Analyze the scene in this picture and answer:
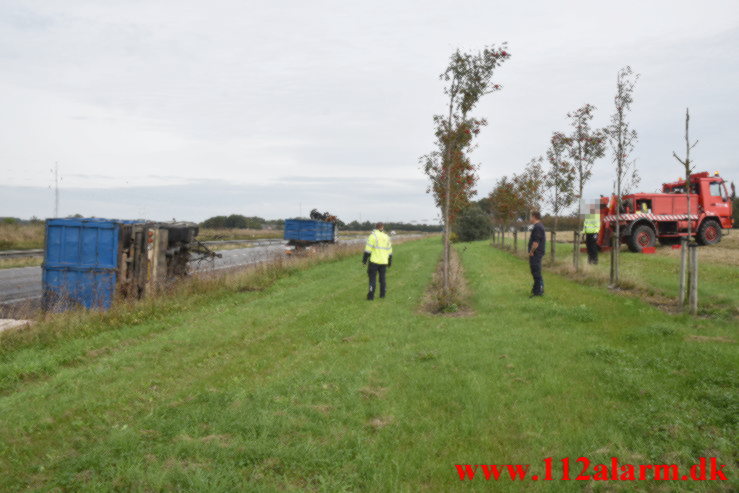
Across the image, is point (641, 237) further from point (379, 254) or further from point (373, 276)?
point (373, 276)

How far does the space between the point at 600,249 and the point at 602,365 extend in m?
Result: 18.6

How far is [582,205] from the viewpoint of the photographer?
64.2ft

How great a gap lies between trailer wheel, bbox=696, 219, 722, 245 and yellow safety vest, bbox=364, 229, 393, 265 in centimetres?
1735

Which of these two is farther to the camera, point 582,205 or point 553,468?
point 582,205

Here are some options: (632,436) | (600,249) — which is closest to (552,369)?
A: (632,436)

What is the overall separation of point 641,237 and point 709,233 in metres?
3.92

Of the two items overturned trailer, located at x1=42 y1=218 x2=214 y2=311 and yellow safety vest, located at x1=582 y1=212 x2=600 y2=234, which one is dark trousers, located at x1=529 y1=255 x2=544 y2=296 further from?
overturned trailer, located at x1=42 y1=218 x2=214 y2=311

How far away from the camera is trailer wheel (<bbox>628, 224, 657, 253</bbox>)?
21.4 metres

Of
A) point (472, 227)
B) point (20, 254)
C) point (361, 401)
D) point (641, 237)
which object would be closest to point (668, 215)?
point (641, 237)

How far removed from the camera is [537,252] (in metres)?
11.8

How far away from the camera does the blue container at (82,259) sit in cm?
1128

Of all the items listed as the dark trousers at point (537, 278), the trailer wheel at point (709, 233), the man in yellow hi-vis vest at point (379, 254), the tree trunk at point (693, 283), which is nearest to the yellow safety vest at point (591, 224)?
the trailer wheel at point (709, 233)

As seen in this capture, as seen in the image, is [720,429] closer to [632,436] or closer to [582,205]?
[632,436]

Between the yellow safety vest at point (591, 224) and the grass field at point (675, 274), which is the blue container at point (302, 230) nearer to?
the grass field at point (675, 274)
